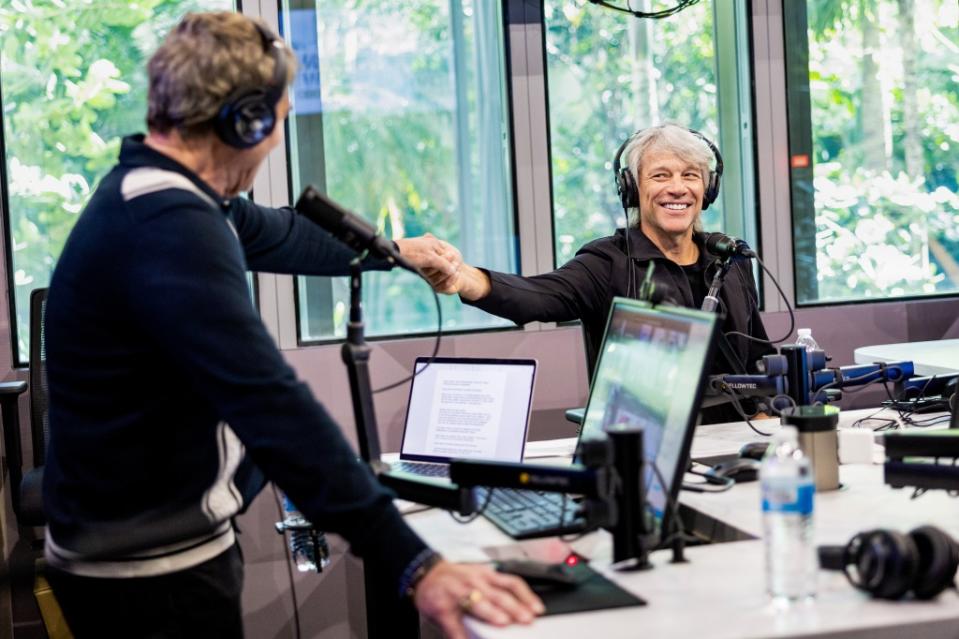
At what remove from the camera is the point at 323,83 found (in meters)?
3.65

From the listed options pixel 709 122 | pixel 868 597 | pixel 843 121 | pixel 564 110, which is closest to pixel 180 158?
pixel 868 597

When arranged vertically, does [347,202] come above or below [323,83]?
below

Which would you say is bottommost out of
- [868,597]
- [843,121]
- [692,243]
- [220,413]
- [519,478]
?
[868,597]

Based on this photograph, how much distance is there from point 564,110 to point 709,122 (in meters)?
0.61

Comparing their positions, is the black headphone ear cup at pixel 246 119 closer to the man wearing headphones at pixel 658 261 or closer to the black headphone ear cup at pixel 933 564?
the black headphone ear cup at pixel 933 564

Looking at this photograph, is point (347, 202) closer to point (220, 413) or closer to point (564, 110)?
point (564, 110)

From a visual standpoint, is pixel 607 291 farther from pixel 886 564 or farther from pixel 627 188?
pixel 886 564

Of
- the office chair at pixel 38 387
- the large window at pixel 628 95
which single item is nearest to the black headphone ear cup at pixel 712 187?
the large window at pixel 628 95

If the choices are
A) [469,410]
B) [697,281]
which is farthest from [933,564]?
[697,281]

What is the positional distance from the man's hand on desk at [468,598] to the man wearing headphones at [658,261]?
4.97ft

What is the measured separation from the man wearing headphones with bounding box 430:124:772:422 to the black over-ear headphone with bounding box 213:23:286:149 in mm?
1410

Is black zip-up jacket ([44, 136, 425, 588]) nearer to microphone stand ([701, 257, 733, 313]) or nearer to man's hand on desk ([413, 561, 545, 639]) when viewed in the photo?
man's hand on desk ([413, 561, 545, 639])

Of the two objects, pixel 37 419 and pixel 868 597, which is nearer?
pixel 868 597

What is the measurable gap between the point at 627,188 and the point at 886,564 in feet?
5.81
